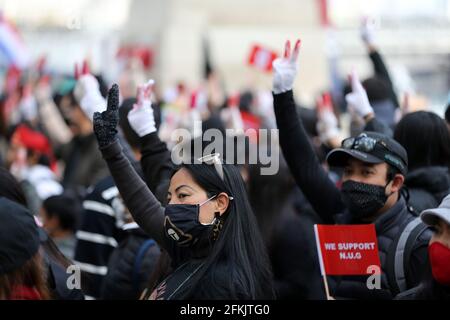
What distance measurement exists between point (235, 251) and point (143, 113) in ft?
4.75

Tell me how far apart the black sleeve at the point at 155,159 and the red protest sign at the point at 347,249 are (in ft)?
3.25

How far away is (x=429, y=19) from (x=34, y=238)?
1624 inches

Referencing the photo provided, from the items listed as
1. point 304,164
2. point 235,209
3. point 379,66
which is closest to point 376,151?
point 304,164

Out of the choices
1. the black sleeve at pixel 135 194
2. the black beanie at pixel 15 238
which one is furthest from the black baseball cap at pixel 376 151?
the black beanie at pixel 15 238

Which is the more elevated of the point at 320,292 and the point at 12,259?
the point at 12,259

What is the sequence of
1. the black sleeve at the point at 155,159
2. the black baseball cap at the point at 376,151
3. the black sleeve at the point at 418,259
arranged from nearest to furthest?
the black sleeve at the point at 418,259, the black baseball cap at the point at 376,151, the black sleeve at the point at 155,159

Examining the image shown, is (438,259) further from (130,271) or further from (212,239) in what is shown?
(130,271)

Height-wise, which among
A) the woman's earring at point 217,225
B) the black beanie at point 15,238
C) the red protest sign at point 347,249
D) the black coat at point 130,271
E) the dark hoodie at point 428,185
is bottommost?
the black coat at point 130,271

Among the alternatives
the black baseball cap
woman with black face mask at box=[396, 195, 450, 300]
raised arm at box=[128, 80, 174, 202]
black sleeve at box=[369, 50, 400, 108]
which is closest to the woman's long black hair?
woman with black face mask at box=[396, 195, 450, 300]

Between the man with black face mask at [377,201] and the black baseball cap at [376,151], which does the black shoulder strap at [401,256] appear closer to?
the man with black face mask at [377,201]

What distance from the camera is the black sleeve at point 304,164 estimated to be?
4.96 metres
